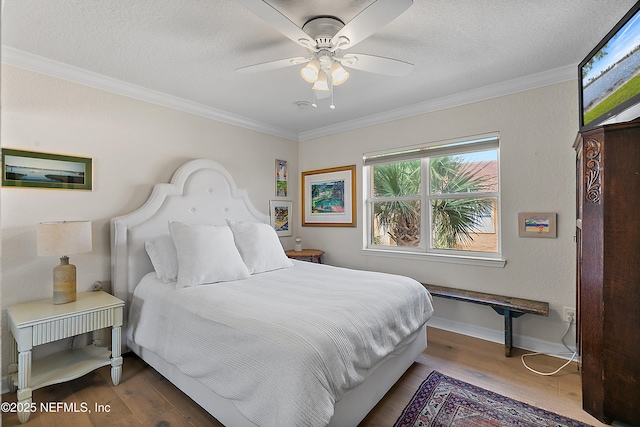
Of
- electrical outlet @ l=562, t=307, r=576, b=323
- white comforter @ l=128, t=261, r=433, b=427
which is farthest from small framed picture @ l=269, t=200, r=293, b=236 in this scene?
electrical outlet @ l=562, t=307, r=576, b=323

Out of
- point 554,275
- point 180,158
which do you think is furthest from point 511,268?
point 180,158

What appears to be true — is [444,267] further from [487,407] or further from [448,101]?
[448,101]

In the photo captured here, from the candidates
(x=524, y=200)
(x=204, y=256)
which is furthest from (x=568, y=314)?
(x=204, y=256)

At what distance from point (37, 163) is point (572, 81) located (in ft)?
13.9

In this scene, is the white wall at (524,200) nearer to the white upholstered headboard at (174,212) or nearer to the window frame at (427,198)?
the window frame at (427,198)

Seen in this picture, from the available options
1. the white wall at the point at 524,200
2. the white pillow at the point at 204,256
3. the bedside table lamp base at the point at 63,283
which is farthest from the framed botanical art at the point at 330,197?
the bedside table lamp base at the point at 63,283

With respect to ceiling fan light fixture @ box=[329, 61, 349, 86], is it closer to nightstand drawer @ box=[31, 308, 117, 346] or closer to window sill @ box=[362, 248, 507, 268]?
window sill @ box=[362, 248, 507, 268]

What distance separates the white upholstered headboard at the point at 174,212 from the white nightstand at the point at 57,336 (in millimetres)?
291

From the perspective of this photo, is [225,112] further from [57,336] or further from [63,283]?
[57,336]

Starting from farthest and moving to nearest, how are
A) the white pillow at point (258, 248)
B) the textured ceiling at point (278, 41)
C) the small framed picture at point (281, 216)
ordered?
the small framed picture at point (281, 216) < the white pillow at point (258, 248) < the textured ceiling at point (278, 41)

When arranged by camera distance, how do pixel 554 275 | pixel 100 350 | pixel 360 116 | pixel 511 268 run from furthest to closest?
pixel 360 116 < pixel 511 268 < pixel 554 275 < pixel 100 350

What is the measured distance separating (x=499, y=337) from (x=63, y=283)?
3.58 meters

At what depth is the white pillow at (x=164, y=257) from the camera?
2697mm

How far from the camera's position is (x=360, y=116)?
154 inches
